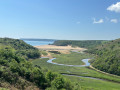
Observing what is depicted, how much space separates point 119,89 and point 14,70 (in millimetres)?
44641

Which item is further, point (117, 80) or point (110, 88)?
point (117, 80)

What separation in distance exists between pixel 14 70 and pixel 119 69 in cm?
6778

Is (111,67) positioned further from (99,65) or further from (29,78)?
(29,78)

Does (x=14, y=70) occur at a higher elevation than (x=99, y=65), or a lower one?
higher

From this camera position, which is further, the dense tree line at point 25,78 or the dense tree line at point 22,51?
the dense tree line at point 22,51

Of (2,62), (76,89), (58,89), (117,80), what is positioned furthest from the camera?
(117,80)

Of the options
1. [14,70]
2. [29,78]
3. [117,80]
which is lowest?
[117,80]

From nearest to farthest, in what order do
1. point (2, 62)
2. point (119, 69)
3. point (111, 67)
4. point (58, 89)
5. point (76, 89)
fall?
point (58, 89) < point (76, 89) < point (2, 62) < point (119, 69) < point (111, 67)

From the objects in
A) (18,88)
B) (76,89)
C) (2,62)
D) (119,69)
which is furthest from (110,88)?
(2,62)

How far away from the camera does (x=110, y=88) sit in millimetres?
53594

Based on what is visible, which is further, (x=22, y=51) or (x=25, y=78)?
(x=22, y=51)

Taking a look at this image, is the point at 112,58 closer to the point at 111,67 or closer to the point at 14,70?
the point at 111,67

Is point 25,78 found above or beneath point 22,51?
above

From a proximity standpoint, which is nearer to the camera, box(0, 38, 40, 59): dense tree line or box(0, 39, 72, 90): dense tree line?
box(0, 39, 72, 90): dense tree line
